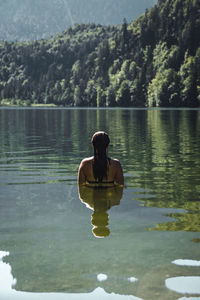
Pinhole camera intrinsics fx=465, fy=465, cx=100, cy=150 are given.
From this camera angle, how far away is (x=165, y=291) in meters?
6.88

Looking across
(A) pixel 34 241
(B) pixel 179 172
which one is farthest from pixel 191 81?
(A) pixel 34 241

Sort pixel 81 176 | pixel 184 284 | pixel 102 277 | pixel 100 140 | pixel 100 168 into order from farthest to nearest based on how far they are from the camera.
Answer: pixel 81 176, pixel 100 168, pixel 100 140, pixel 102 277, pixel 184 284

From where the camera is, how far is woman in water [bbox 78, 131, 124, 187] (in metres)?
12.7

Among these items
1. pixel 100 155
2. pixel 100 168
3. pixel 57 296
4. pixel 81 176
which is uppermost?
pixel 100 155

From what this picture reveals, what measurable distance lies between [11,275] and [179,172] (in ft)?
44.8

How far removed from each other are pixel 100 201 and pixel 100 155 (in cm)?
152

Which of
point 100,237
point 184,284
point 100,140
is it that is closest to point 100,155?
point 100,140

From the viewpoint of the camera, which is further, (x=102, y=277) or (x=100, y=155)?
(x=100, y=155)

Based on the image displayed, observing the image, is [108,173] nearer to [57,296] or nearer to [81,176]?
[81,176]

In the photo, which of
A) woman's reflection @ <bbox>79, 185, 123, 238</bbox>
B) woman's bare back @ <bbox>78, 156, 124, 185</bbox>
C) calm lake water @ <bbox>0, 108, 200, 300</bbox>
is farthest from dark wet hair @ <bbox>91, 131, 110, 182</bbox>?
calm lake water @ <bbox>0, 108, 200, 300</bbox>

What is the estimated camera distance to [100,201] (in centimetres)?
1363

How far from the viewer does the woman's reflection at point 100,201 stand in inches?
432

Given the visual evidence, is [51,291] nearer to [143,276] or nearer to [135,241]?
[143,276]

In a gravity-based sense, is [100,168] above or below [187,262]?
above
